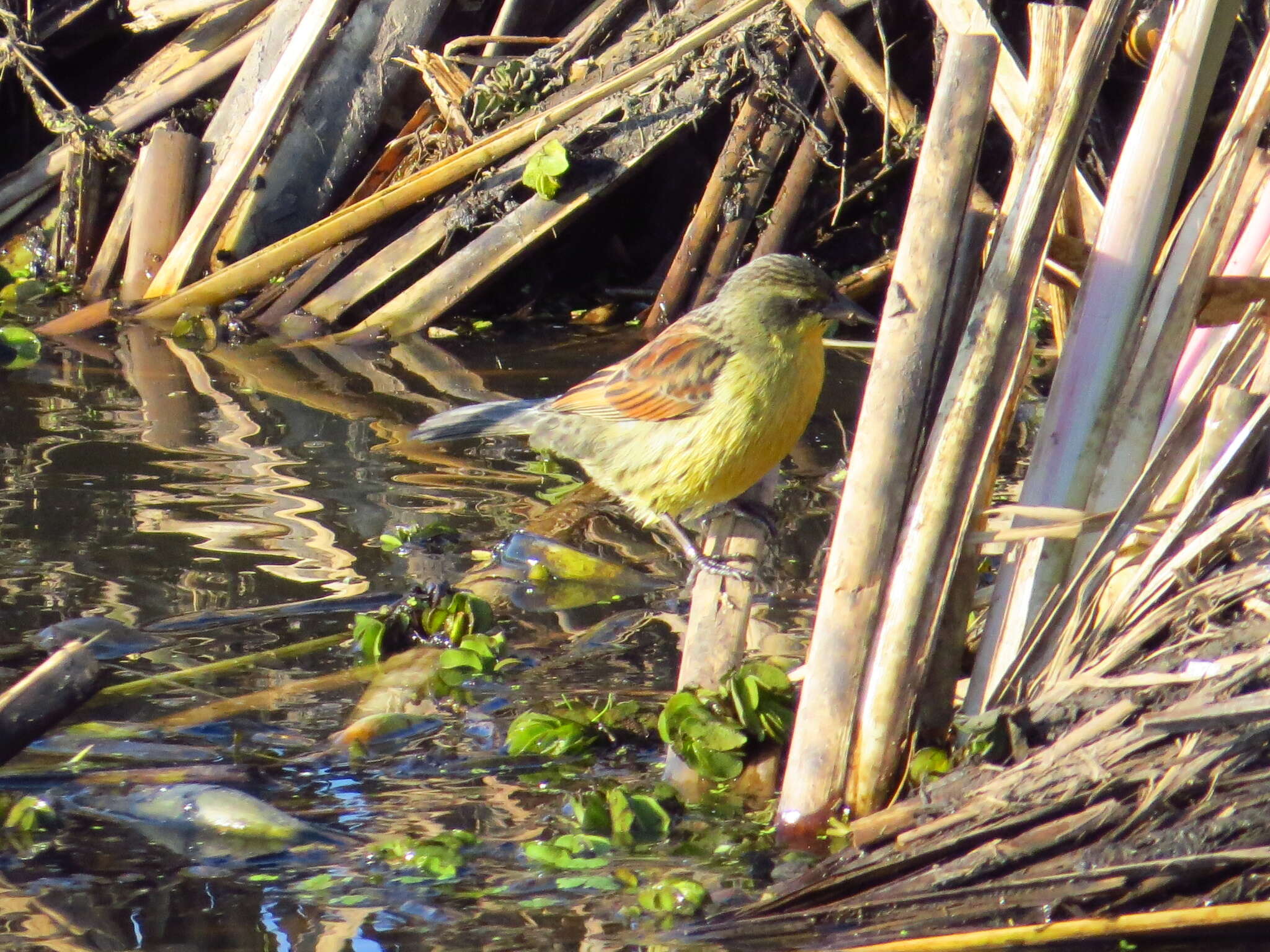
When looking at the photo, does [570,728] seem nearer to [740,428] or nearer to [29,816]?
[740,428]

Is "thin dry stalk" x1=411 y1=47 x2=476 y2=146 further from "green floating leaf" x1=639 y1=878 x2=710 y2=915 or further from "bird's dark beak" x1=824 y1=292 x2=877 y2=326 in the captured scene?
"green floating leaf" x1=639 y1=878 x2=710 y2=915

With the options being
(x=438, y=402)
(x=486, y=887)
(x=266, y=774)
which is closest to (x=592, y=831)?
(x=486, y=887)

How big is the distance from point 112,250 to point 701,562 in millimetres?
7073

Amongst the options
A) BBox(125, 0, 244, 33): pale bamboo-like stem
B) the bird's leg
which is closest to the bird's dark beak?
the bird's leg

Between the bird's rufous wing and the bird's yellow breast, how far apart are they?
0.21ft

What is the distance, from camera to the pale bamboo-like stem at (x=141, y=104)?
411 inches

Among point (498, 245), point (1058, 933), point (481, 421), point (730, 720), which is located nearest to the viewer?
point (1058, 933)

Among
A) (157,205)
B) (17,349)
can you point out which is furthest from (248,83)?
(17,349)

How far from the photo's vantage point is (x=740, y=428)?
195 inches

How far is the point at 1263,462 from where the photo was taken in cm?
354

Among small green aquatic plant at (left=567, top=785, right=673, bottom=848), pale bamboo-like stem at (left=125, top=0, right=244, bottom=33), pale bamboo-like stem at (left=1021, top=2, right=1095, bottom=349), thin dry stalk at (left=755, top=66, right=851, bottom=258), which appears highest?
pale bamboo-like stem at (left=125, top=0, right=244, bottom=33)

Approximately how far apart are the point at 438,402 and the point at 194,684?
361 cm

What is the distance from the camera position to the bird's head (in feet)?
17.0

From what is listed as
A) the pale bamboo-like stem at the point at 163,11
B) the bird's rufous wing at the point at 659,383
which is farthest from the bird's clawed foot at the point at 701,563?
the pale bamboo-like stem at the point at 163,11
